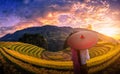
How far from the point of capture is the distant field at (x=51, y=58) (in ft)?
21.8

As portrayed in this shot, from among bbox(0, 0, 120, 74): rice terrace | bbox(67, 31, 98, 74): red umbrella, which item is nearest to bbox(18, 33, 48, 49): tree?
bbox(0, 0, 120, 74): rice terrace

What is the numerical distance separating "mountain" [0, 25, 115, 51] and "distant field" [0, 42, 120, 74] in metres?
0.19

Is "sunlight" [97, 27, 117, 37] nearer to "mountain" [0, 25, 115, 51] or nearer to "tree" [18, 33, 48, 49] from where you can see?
"mountain" [0, 25, 115, 51]

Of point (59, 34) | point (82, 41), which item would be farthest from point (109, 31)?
point (82, 41)

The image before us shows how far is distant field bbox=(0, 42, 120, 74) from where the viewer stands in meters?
6.65

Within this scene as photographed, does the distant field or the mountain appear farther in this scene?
the mountain

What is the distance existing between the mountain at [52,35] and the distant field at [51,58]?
0.63 ft

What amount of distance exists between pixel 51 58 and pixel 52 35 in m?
0.81

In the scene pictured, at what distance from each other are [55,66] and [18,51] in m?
1.23

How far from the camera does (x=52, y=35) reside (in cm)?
741

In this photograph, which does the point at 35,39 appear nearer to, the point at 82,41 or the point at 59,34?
the point at 59,34

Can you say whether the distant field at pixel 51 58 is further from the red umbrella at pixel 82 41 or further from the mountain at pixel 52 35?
the red umbrella at pixel 82 41

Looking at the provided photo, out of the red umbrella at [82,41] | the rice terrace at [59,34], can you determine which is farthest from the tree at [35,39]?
the red umbrella at [82,41]

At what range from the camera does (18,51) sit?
705 cm
